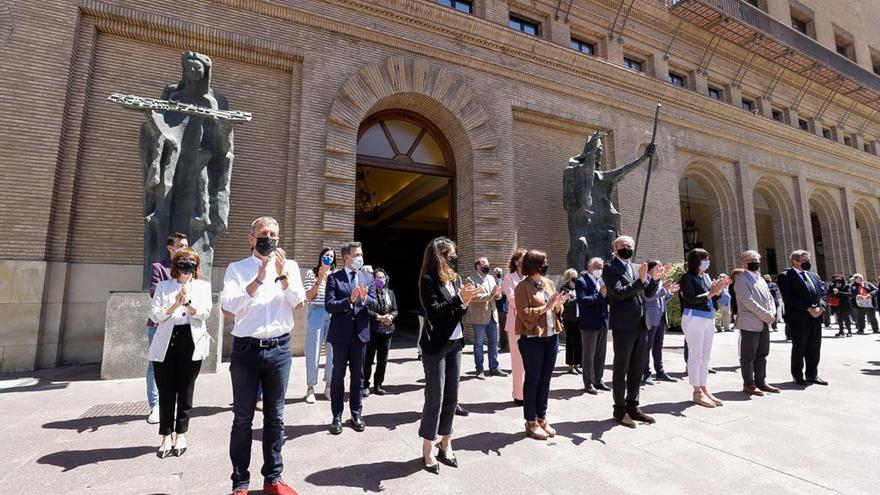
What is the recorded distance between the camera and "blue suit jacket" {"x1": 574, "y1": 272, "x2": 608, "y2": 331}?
223 inches

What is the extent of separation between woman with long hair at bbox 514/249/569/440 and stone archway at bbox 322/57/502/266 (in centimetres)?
603

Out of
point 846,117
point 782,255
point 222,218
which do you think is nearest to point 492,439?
point 222,218

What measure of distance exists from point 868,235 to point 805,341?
24.7 metres

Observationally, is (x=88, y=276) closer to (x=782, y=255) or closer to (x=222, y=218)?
(x=222, y=218)

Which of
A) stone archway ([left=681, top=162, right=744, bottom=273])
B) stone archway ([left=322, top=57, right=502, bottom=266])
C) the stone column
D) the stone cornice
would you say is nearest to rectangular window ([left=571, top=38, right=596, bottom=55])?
the stone cornice

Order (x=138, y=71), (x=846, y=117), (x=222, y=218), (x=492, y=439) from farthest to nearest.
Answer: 1. (x=846, y=117)
2. (x=138, y=71)
3. (x=222, y=218)
4. (x=492, y=439)

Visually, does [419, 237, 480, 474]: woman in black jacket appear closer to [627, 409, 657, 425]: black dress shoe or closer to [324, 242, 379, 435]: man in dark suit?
[324, 242, 379, 435]: man in dark suit

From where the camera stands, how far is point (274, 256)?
113 inches

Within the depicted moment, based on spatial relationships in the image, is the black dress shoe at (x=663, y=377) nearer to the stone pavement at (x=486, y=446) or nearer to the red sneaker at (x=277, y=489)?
the stone pavement at (x=486, y=446)

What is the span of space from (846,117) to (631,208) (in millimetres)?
18505

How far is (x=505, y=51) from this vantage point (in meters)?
11.7

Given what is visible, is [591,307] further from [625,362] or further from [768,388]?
[768,388]

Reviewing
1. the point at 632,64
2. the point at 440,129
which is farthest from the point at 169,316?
the point at 632,64

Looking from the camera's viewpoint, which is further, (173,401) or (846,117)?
(846,117)
